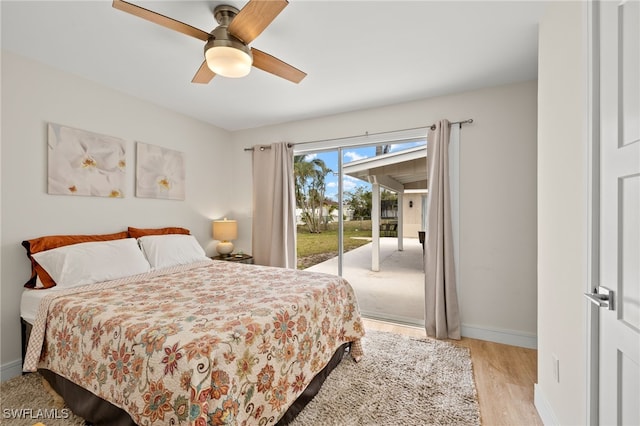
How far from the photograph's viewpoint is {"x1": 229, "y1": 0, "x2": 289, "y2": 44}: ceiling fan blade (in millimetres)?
1423

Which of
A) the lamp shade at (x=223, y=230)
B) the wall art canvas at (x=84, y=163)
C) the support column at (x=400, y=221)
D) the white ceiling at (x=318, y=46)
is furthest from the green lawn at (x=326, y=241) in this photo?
the wall art canvas at (x=84, y=163)

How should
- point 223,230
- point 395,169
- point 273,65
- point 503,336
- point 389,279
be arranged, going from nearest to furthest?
point 273,65 → point 503,336 → point 395,169 → point 389,279 → point 223,230

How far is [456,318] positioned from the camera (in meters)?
2.89

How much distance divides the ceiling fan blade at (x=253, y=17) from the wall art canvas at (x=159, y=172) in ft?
7.03

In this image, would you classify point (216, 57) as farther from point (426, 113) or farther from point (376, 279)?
point (376, 279)

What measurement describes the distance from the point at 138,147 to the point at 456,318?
388cm

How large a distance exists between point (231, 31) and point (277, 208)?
2.50m

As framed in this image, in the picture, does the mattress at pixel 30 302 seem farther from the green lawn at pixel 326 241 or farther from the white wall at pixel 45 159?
the green lawn at pixel 326 241

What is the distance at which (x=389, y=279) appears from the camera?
3.81 metres
